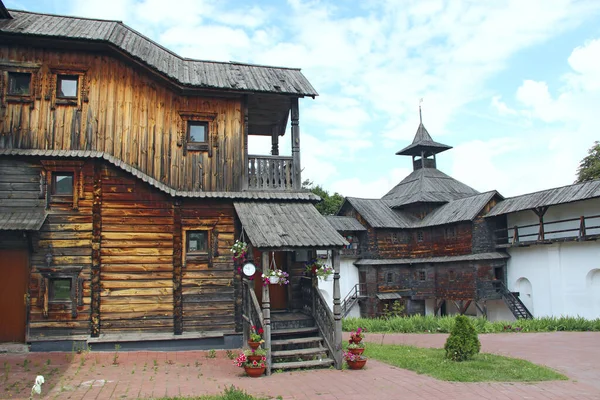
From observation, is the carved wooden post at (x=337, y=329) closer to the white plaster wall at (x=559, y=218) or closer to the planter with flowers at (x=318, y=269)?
the planter with flowers at (x=318, y=269)

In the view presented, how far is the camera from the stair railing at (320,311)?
1183 cm

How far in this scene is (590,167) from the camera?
38.7 metres

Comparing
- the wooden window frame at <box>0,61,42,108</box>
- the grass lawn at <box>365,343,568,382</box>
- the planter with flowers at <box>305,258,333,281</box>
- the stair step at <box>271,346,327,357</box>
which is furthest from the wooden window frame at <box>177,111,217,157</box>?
the grass lawn at <box>365,343,568,382</box>

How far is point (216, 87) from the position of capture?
13672 mm

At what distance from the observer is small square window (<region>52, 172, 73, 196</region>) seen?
42.8ft

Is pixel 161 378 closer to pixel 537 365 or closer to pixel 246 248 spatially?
pixel 246 248

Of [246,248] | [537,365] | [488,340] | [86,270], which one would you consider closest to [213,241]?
[246,248]

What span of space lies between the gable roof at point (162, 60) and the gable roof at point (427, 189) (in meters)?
23.4

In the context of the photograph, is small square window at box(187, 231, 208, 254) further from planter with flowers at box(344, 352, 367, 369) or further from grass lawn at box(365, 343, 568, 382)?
grass lawn at box(365, 343, 568, 382)

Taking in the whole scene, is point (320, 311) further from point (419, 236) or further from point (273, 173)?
point (419, 236)

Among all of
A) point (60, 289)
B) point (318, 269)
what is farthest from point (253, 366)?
point (60, 289)

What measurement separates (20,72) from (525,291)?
28.2 m

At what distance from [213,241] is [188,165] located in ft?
7.23

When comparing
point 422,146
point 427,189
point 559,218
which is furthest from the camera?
point 422,146
